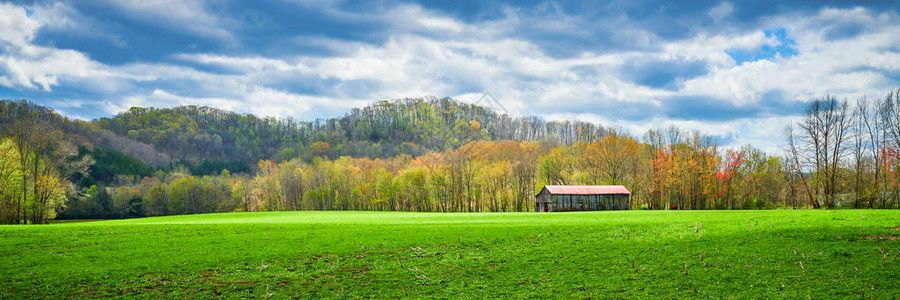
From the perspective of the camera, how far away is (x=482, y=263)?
1983 cm

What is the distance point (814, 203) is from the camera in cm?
5662

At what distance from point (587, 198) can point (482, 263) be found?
2139 inches

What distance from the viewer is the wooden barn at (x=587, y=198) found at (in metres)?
69.8

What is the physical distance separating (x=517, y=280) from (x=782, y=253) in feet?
36.8

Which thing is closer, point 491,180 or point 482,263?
point 482,263

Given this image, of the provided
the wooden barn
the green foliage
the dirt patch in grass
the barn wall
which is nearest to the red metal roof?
the wooden barn

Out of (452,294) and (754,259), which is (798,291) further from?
(452,294)

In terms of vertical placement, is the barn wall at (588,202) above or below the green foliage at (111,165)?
below

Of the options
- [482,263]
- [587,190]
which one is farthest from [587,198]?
[482,263]

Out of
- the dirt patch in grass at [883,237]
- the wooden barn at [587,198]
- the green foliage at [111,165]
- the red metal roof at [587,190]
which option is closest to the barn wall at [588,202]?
the wooden barn at [587,198]

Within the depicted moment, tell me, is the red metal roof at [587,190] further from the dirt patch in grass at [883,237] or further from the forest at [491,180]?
the dirt patch in grass at [883,237]

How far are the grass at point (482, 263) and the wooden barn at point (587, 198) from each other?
139 ft

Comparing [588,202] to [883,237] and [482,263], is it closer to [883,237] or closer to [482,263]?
[883,237]

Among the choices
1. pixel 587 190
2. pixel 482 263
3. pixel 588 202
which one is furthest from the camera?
pixel 587 190
